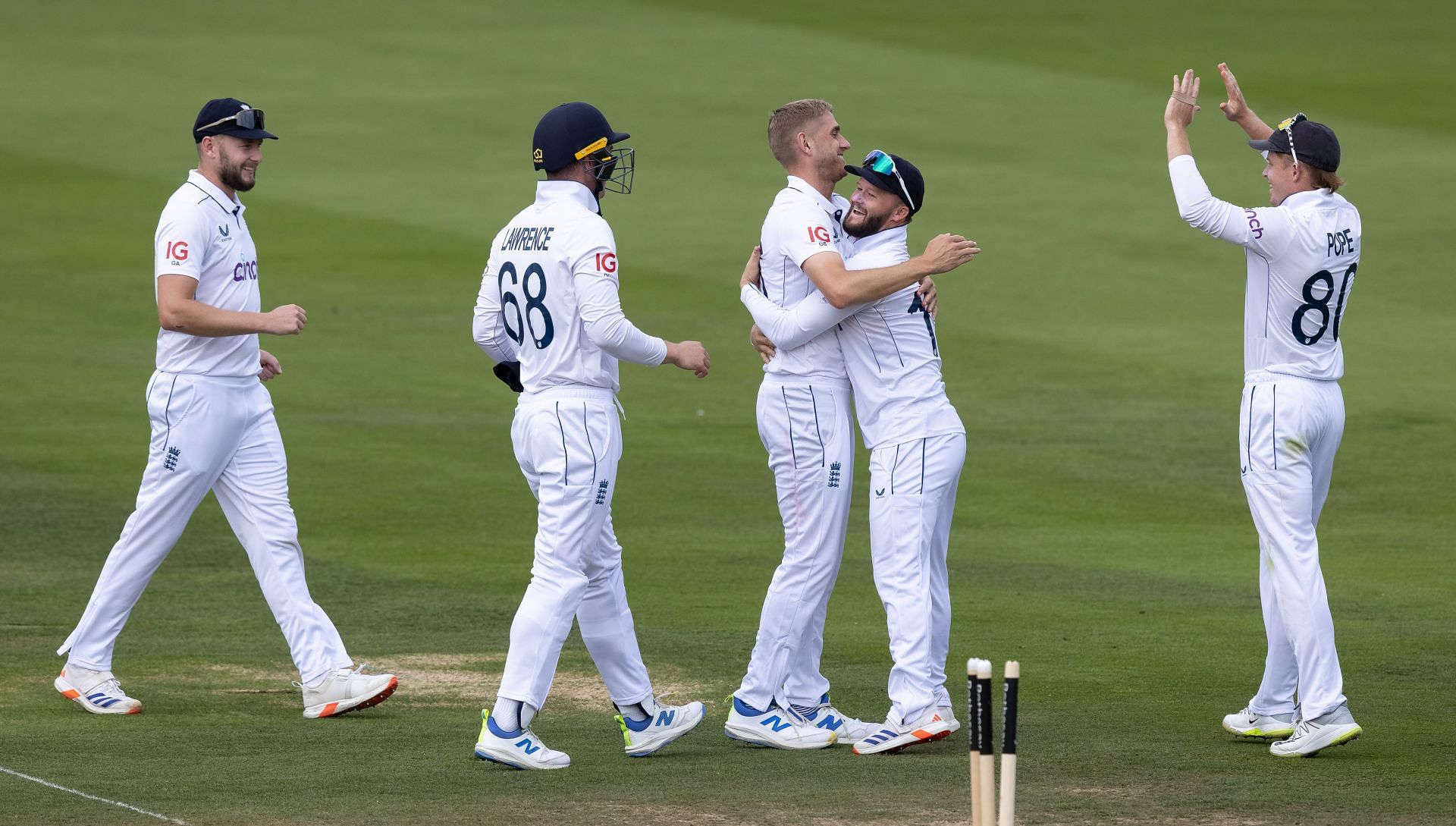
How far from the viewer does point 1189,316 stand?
2170 cm

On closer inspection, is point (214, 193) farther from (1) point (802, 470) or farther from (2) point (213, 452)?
(1) point (802, 470)

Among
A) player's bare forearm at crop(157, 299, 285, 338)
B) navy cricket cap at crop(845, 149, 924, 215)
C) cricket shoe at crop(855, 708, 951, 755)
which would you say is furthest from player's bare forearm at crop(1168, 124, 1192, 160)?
player's bare forearm at crop(157, 299, 285, 338)

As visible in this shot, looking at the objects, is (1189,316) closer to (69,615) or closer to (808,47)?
(69,615)

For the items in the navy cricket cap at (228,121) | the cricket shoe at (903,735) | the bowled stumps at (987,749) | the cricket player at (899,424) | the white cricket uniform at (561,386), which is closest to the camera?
the bowled stumps at (987,749)

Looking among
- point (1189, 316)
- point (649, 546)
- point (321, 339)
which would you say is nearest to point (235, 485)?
point (649, 546)

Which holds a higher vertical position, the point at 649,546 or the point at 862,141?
the point at 862,141

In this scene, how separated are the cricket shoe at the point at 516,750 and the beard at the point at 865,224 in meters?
2.48

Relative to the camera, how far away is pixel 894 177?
8.35 m

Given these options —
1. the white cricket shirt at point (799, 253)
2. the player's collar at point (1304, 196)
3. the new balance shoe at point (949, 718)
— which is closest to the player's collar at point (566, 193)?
the white cricket shirt at point (799, 253)

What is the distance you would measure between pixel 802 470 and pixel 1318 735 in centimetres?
231

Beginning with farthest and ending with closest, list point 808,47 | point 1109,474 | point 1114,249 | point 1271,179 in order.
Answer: point 808,47 → point 1114,249 → point 1109,474 → point 1271,179

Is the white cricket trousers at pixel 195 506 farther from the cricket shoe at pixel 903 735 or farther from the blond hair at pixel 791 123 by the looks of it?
the blond hair at pixel 791 123

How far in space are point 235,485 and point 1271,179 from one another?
185 inches

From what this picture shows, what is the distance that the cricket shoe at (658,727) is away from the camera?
8141 millimetres
